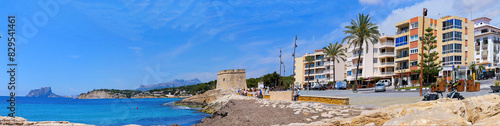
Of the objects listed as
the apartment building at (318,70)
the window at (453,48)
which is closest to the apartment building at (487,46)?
the window at (453,48)

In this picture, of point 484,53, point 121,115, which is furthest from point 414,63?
point 121,115

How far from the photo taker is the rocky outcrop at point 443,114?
564 cm

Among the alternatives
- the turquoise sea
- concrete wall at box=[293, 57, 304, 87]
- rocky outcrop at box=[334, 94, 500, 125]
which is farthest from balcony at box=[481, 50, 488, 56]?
rocky outcrop at box=[334, 94, 500, 125]

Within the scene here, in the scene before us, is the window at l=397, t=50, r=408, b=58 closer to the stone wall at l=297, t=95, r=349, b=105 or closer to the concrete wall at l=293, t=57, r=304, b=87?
the concrete wall at l=293, t=57, r=304, b=87

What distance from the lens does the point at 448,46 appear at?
175 feet

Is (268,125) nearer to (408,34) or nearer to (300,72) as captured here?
(408,34)

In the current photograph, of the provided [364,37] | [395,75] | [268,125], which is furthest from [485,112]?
[395,75]

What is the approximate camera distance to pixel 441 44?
5469cm

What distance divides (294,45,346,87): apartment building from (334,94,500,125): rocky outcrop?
7368 cm

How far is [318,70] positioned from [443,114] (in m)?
88.9

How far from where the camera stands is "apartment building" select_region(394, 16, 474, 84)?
52.6 meters

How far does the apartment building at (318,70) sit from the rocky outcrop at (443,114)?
73.7 m

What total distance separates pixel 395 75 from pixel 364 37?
65.0ft

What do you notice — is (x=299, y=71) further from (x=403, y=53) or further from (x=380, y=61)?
(x=403, y=53)
